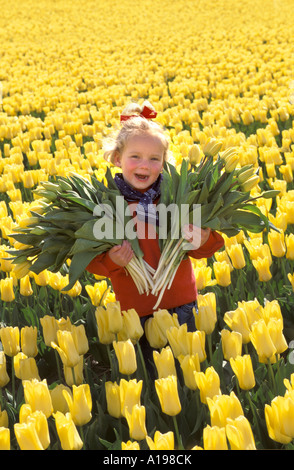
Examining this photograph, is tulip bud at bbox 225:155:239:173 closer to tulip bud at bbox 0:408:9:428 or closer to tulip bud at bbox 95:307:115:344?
tulip bud at bbox 95:307:115:344

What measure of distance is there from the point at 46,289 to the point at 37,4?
1188 inches

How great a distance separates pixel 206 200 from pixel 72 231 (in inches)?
25.2

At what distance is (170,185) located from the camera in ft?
10.2

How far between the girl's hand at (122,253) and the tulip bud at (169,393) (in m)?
0.80

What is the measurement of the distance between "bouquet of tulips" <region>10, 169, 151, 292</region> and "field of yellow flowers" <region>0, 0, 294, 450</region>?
0.19 meters

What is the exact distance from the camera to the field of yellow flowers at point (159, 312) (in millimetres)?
2281

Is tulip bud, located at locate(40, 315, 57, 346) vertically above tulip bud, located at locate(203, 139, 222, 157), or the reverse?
tulip bud, located at locate(203, 139, 222, 157)

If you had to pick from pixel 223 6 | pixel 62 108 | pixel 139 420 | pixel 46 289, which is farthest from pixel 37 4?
pixel 139 420

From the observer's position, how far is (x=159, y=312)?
2.74m

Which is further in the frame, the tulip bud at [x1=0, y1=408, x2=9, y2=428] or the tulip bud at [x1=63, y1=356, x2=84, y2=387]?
the tulip bud at [x1=63, y1=356, x2=84, y2=387]

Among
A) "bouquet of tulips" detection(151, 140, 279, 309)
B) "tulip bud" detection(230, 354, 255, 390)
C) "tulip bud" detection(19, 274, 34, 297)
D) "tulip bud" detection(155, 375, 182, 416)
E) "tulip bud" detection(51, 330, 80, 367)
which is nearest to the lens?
"tulip bud" detection(155, 375, 182, 416)

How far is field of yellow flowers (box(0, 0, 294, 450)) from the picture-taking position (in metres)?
2.28

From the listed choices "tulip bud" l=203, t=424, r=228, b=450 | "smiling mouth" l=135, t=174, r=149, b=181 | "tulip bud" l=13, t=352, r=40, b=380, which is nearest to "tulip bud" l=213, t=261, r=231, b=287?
"smiling mouth" l=135, t=174, r=149, b=181
